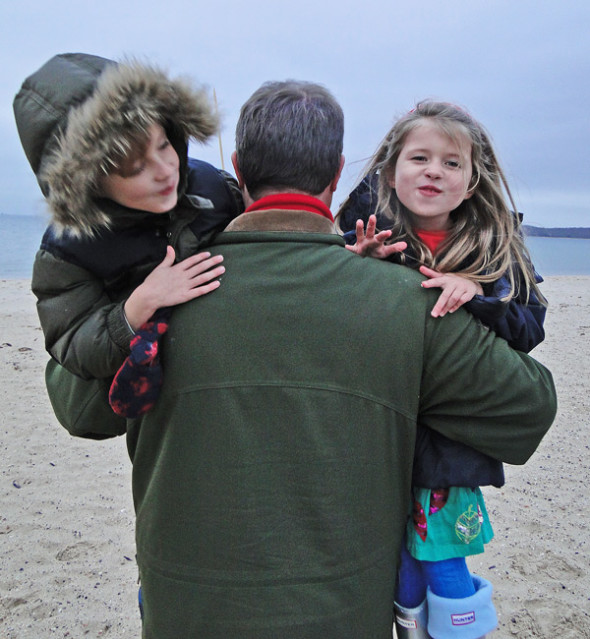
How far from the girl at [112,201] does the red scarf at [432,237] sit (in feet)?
2.53

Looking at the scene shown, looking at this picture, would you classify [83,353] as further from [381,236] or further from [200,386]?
[381,236]

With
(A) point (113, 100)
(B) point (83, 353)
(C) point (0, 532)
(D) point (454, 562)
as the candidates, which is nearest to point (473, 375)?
(D) point (454, 562)

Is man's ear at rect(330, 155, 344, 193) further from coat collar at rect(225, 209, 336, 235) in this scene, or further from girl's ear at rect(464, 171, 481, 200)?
girl's ear at rect(464, 171, 481, 200)

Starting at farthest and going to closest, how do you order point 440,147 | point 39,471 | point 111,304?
point 39,471 → point 440,147 → point 111,304

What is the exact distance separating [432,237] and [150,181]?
1043 mm

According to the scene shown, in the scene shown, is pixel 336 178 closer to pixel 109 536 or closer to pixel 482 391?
pixel 482 391

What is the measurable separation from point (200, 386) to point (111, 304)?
0.38 metres

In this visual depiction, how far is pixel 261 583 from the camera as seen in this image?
4.91ft

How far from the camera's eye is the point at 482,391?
1563 millimetres

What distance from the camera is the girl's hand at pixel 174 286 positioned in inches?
59.2

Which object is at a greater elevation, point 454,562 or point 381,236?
point 381,236

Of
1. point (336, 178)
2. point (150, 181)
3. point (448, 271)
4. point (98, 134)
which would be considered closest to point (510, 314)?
point (448, 271)

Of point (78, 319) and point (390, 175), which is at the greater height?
point (390, 175)

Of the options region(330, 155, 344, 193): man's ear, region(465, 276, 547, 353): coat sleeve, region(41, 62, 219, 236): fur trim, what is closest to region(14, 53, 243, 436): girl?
region(41, 62, 219, 236): fur trim
